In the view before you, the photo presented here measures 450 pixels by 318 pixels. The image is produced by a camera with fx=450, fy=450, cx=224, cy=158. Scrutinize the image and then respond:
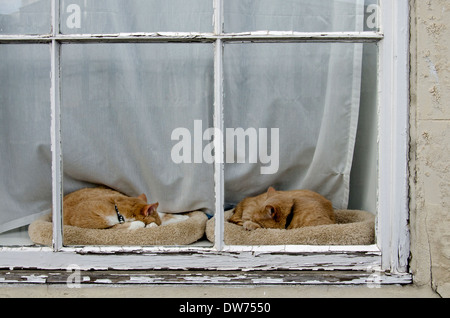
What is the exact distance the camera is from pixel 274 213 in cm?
209

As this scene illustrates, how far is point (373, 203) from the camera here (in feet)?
6.59

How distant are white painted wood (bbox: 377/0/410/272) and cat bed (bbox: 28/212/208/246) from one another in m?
0.78

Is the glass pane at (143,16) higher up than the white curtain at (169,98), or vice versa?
the glass pane at (143,16)

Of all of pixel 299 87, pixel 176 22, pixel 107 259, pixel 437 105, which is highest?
pixel 176 22

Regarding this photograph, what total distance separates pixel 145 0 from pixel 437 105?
1.21 meters

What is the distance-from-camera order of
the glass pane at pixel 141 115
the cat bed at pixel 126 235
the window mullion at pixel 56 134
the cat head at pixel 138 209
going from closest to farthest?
the window mullion at pixel 56 134 → the cat bed at pixel 126 235 → the glass pane at pixel 141 115 → the cat head at pixel 138 209

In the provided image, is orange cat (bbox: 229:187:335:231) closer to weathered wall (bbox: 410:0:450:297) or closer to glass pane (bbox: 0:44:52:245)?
weathered wall (bbox: 410:0:450:297)

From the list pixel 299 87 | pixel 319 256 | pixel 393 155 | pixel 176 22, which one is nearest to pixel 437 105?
pixel 393 155

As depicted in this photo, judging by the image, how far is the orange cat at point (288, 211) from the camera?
2.05 meters

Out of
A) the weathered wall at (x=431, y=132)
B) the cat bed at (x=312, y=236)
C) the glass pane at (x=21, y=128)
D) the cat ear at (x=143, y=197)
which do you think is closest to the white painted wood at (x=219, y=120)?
the cat bed at (x=312, y=236)

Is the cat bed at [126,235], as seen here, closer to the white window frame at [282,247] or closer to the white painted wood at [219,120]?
the white window frame at [282,247]

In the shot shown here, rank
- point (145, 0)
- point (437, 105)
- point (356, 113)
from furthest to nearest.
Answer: point (356, 113)
point (145, 0)
point (437, 105)

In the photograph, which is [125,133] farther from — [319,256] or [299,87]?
[319,256]

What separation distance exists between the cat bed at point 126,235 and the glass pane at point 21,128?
0.13 meters
